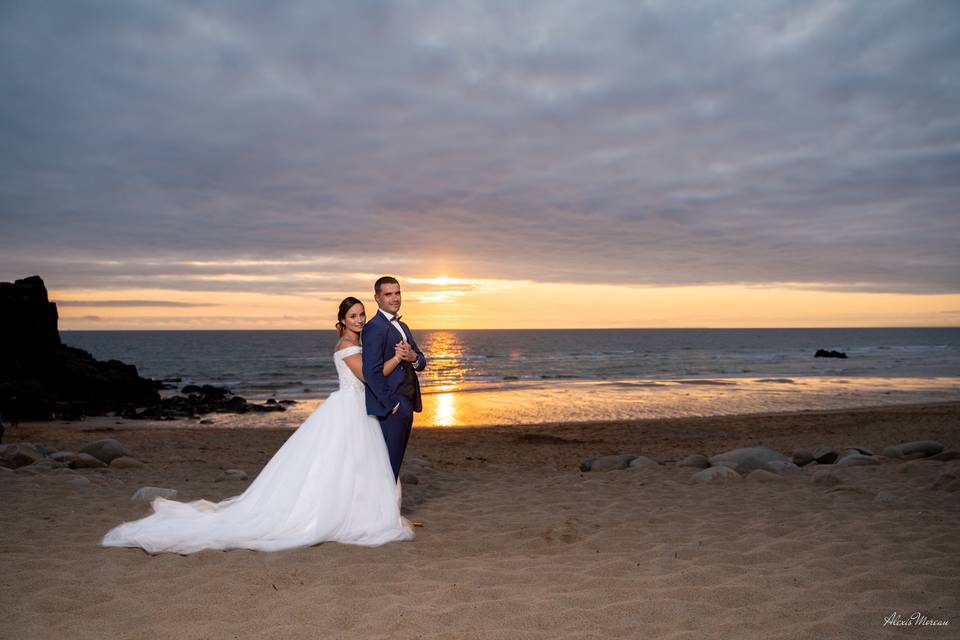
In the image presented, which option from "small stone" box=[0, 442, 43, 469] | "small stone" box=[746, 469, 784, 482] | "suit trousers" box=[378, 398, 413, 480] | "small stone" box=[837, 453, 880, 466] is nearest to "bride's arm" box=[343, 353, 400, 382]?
"suit trousers" box=[378, 398, 413, 480]

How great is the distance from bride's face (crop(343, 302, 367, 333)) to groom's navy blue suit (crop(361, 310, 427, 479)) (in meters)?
0.16

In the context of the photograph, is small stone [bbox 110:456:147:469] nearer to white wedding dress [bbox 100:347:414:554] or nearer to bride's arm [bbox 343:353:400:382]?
white wedding dress [bbox 100:347:414:554]

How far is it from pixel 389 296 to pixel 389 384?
918 millimetres

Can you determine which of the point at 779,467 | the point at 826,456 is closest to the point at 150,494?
the point at 779,467

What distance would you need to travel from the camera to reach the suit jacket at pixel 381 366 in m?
6.50

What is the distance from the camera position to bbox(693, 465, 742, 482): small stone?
406 inches

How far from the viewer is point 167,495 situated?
8445 mm

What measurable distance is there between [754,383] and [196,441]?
101 feet

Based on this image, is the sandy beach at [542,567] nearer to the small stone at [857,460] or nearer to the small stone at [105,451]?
the small stone at [857,460]

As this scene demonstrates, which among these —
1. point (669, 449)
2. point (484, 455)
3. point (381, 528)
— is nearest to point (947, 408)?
point (669, 449)

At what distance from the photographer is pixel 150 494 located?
27.8 feet

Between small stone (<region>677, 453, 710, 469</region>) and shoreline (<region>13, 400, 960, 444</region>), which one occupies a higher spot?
small stone (<region>677, 453, 710, 469</region>)

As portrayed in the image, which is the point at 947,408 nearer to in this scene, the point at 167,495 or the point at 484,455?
the point at 484,455

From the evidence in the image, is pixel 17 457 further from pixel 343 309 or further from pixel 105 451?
pixel 343 309
